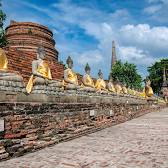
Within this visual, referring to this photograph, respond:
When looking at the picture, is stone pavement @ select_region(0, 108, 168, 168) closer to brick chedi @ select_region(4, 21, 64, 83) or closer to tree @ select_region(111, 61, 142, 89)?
brick chedi @ select_region(4, 21, 64, 83)

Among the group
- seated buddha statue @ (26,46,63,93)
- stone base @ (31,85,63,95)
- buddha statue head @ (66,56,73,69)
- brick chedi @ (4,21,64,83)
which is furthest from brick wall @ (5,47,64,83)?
brick chedi @ (4,21,64,83)

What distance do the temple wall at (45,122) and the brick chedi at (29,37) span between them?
12287 mm

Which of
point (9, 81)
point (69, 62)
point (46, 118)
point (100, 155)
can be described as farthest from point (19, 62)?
point (100, 155)

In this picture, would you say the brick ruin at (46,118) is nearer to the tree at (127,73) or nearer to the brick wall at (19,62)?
the brick wall at (19,62)

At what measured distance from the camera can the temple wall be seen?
6.18 meters

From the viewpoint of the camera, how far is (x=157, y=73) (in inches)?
2410

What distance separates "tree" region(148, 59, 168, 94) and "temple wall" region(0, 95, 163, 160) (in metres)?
48.2

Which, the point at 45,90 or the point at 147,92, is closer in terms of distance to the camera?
the point at 45,90

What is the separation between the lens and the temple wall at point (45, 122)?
6.18 m

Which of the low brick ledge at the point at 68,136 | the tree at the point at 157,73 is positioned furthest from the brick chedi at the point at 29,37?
the tree at the point at 157,73

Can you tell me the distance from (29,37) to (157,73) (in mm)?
41696

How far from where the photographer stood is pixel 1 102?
234 inches

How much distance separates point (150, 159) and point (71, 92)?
14.1 ft

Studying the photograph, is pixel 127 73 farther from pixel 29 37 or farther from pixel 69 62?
pixel 69 62
